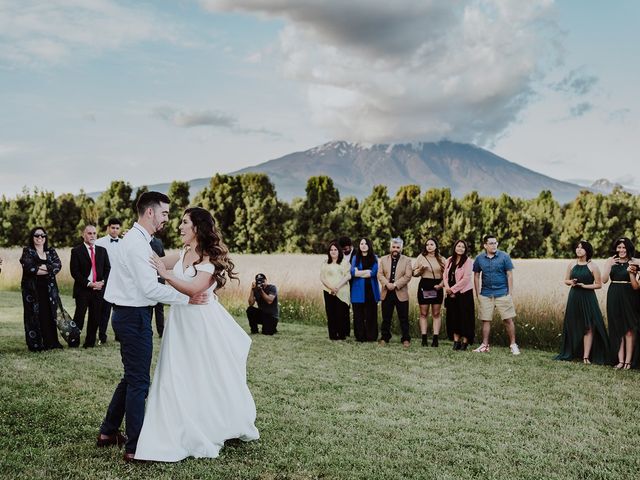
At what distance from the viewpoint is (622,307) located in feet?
30.9

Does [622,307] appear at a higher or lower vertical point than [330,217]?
lower

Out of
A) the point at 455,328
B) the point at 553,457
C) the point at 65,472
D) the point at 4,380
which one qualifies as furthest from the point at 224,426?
the point at 455,328

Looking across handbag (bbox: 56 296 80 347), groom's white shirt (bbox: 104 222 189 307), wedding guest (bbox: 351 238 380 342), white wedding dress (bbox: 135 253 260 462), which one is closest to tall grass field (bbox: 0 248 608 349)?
wedding guest (bbox: 351 238 380 342)

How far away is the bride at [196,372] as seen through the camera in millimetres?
4754

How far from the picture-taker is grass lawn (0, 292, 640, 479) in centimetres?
480

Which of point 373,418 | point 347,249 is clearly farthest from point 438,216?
point 373,418

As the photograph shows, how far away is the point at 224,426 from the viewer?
4984 millimetres

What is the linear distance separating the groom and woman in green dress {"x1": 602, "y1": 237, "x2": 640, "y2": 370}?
722 cm

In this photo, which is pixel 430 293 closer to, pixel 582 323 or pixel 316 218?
pixel 582 323

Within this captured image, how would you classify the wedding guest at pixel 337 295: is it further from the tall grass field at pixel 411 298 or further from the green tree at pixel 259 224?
the green tree at pixel 259 224

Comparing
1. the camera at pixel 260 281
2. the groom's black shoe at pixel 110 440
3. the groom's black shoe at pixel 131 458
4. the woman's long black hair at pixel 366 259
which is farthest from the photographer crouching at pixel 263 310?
the groom's black shoe at pixel 131 458

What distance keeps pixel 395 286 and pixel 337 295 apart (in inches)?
50.1

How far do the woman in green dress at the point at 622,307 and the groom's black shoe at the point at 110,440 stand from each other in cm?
743

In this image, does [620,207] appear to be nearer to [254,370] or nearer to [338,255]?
[338,255]
